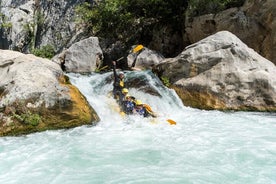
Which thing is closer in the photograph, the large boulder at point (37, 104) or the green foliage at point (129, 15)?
the large boulder at point (37, 104)

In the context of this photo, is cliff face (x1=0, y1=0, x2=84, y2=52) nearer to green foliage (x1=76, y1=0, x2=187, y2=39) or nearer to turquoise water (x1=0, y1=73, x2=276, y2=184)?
green foliage (x1=76, y1=0, x2=187, y2=39)

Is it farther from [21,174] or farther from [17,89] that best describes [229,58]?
[21,174]

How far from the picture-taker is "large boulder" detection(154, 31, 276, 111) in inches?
347

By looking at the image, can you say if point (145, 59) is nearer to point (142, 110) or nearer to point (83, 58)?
point (83, 58)

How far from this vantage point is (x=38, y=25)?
20656 millimetres

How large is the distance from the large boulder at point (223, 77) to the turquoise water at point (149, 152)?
1.73ft

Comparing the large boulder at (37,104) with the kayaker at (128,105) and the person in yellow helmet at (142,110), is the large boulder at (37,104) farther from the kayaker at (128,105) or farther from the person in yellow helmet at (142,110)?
the person in yellow helmet at (142,110)

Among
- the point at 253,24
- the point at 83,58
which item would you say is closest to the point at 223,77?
the point at 253,24

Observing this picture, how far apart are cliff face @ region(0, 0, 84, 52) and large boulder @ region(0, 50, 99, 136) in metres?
11.5

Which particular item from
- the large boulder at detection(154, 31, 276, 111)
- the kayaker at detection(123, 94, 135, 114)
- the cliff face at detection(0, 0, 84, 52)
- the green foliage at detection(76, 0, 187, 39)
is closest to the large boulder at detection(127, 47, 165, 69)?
the green foliage at detection(76, 0, 187, 39)

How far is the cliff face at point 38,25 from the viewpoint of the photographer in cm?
1950

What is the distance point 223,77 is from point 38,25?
14943mm

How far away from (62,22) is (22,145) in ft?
48.2

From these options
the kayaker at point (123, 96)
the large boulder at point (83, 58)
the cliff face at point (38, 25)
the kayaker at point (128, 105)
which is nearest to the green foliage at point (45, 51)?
the cliff face at point (38, 25)
